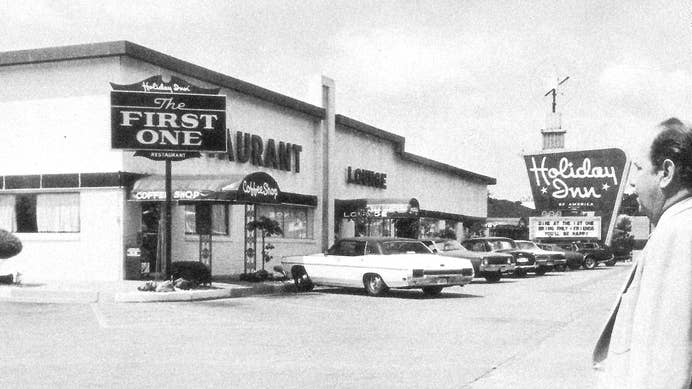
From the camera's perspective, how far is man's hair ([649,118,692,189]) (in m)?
2.48

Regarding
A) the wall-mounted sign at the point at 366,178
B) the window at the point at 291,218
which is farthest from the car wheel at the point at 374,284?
A: the wall-mounted sign at the point at 366,178

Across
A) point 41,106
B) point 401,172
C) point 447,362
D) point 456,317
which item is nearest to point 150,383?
point 447,362

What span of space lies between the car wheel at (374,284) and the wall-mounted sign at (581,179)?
14.1 m

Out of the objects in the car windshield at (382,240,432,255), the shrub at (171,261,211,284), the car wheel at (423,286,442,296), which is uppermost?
the car windshield at (382,240,432,255)

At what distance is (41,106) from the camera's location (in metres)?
22.6

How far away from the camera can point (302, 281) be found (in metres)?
21.4

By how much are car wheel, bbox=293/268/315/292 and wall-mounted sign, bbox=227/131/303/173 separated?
675 centimetres

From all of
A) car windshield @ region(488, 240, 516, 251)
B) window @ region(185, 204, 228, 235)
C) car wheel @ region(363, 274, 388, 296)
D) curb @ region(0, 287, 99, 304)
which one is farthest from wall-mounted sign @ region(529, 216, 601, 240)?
curb @ region(0, 287, 99, 304)

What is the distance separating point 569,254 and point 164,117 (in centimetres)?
2325

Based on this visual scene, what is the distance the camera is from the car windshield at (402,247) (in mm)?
19766

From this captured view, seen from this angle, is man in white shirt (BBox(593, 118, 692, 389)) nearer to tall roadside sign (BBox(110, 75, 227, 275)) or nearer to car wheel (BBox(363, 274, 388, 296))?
car wheel (BBox(363, 274, 388, 296))

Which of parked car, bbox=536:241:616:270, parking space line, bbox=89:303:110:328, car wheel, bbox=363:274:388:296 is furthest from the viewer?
parked car, bbox=536:241:616:270

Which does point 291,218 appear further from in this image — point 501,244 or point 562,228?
point 562,228

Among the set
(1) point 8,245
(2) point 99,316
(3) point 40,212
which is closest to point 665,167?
(2) point 99,316
